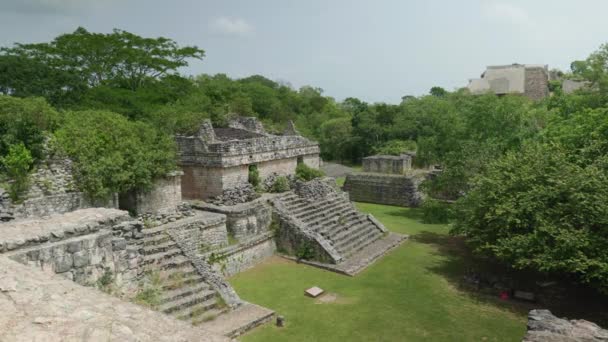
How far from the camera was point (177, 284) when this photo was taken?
9375mm

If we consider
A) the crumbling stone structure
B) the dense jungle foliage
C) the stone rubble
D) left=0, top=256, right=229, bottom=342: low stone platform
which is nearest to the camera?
left=0, top=256, right=229, bottom=342: low stone platform

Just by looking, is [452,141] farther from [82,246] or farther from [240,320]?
[82,246]

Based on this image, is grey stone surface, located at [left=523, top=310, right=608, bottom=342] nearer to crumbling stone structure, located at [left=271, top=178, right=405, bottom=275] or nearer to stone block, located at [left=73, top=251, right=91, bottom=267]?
crumbling stone structure, located at [left=271, top=178, right=405, bottom=275]

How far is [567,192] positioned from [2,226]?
37.9 feet

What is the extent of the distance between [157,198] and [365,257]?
6796 millimetres

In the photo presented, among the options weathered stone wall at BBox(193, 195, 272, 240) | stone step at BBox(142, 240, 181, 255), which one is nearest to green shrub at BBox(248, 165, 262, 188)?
weathered stone wall at BBox(193, 195, 272, 240)

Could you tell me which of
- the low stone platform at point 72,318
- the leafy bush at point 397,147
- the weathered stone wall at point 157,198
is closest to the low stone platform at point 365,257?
the weathered stone wall at point 157,198

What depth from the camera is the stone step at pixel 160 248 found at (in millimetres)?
9906

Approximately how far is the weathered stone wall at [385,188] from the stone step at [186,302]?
13.7m

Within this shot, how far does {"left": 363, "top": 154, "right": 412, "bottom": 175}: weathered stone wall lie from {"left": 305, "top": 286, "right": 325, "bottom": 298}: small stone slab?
13.1 meters

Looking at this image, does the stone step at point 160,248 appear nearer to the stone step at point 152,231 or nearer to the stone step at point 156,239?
the stone step at point 156,239

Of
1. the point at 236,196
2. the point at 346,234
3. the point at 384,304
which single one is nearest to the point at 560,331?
the point at 384,304

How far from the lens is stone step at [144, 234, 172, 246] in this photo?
10.2 m

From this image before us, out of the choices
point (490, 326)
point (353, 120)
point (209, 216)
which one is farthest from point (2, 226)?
point (353, 120)
